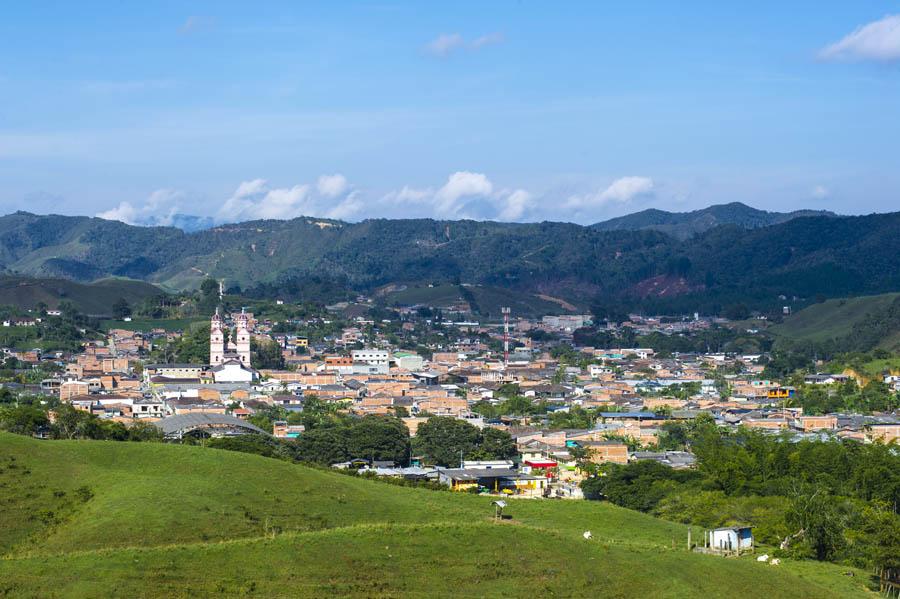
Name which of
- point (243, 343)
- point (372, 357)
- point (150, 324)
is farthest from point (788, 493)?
point (150, 324)

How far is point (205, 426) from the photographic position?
203 ft

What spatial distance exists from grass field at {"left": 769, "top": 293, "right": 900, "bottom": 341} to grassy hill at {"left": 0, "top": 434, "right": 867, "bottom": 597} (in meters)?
109

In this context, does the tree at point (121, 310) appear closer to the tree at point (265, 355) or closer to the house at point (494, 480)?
the tree at point (265, 355)

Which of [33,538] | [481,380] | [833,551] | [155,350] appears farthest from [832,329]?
[33,538]

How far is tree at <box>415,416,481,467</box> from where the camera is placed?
61.9m

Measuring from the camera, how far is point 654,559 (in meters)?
33.8

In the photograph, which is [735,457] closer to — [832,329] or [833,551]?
[833,551]

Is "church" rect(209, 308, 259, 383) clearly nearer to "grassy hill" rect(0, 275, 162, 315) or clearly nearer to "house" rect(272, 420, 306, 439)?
"house" rect(272, 420, 306, 439)

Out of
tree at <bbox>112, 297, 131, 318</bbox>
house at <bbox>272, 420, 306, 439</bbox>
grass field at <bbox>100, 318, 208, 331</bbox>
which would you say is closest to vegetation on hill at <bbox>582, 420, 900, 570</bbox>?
house at <bbox>272, 420, 306, 439</bbox>

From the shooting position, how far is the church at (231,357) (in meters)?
101

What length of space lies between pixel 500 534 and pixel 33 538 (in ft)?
35.6

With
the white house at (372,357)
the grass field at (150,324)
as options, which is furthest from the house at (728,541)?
the grass field at (150,324)

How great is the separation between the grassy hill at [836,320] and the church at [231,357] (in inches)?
2243

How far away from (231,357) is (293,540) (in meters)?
77.1
